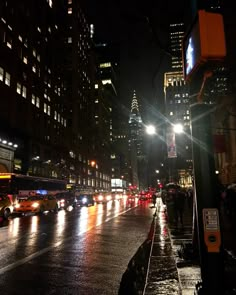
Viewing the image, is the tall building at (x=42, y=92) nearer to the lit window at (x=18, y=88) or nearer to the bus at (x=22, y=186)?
the lit window at (x=18, y=88)

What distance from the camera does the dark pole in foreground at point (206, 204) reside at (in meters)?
3.79

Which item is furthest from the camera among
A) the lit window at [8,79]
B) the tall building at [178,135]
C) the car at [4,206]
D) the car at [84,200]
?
the lit window at [8,79]

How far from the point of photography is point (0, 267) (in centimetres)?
794

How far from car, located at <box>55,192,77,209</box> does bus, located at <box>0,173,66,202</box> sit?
1.88 metres

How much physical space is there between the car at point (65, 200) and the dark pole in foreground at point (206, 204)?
33.6m

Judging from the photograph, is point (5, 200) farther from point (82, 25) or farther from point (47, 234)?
point (82, 25)

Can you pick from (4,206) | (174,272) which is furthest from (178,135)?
(174,272)

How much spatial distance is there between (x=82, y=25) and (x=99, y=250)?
118333mm

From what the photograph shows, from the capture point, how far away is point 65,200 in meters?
39.7

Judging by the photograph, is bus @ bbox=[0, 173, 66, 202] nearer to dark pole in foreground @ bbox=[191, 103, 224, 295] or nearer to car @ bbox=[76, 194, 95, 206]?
car @ bbox=[76, 194, 95, 206]

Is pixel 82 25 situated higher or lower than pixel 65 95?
higher

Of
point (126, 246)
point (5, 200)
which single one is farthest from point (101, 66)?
point (126, 246)

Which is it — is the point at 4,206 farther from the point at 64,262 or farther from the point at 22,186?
the point at 64,262

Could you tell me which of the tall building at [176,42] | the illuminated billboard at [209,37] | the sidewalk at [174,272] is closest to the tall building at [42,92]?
the tall building at [176,42]
